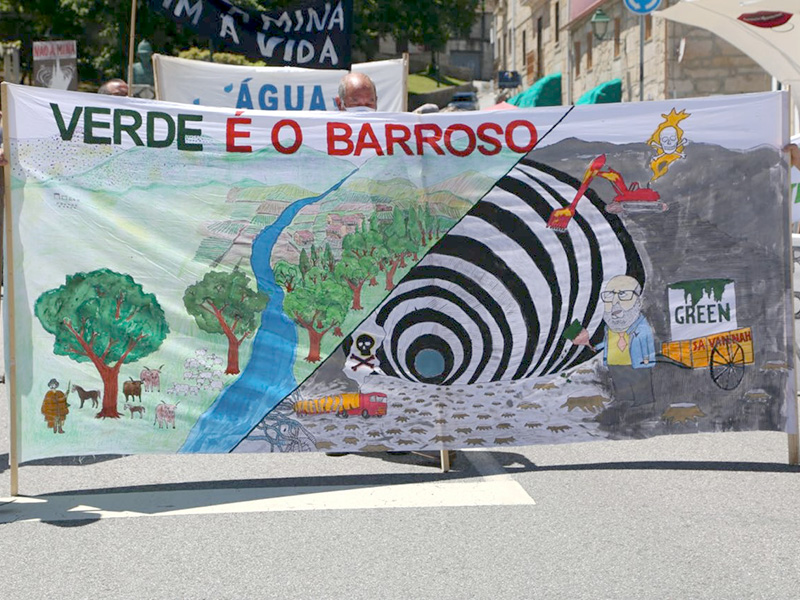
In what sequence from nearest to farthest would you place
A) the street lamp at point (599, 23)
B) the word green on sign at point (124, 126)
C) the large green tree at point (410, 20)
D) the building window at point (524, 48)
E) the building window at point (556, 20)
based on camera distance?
the word green on sign at point (124, 126), the street lamp at point (599, 23), the building window at point (556, 20), the building window at point (524, 48), the large green tree at point (410, 20)

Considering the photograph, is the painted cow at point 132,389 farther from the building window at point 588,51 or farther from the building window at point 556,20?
the building window at point 556,20

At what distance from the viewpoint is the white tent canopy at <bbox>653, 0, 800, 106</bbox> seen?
464 inches

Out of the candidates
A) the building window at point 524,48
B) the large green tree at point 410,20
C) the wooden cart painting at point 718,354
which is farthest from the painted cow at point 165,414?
the large green tree at point 410,20

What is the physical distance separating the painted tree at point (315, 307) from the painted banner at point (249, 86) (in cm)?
464

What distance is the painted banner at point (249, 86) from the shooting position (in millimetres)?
10523

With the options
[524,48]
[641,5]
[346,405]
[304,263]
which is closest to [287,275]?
[304,263]

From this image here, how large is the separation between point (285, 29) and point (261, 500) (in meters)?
5.74

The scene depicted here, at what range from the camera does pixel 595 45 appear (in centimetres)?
3231

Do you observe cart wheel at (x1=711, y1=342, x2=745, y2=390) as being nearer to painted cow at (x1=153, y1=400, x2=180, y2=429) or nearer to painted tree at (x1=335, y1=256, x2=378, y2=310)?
painted tree at (x1=335, y1=256, x2=378, y2=310)

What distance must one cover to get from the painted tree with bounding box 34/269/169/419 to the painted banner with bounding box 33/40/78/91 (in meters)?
13.6

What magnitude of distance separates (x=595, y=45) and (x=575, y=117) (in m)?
27.2

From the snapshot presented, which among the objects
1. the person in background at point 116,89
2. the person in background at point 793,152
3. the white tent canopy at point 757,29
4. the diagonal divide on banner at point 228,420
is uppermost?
the white tent canopy at point 757,29

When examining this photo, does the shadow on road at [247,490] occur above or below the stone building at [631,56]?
below

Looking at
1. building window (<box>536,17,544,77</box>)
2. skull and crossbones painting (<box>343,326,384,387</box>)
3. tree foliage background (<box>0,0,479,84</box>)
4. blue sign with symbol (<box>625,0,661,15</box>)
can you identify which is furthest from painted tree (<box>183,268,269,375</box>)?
building window (<box>536,17,544,77</box>)
